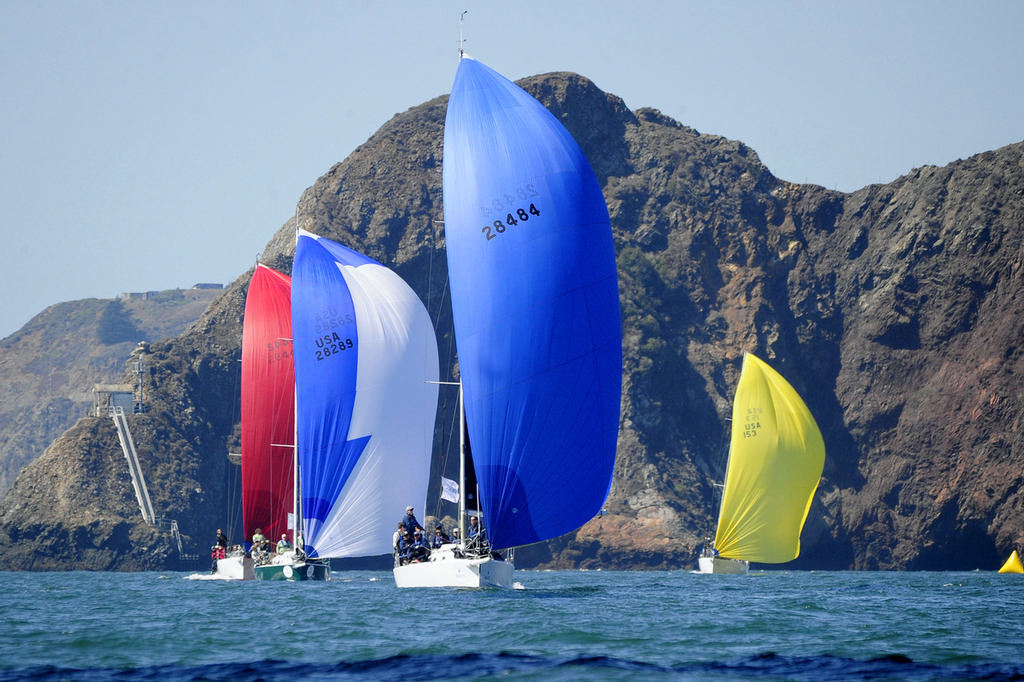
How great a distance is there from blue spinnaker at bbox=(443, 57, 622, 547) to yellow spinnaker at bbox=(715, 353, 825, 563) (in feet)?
90.6

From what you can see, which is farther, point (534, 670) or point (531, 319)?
point (531, 319)

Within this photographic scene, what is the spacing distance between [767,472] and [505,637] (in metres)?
35.2

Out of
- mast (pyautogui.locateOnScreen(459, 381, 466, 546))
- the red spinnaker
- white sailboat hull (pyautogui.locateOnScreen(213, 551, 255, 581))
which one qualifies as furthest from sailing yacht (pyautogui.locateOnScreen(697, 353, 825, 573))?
mast (pyautogui.locateOnScreen(459, 381, 466, 546))

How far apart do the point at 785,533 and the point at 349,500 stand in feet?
79.8

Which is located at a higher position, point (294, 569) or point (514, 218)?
point (514, 218)

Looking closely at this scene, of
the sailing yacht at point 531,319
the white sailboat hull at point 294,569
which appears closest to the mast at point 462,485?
the sailing yacht at point 531,319

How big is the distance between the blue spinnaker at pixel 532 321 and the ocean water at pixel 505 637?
290cm

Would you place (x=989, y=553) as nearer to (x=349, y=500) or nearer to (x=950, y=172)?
(x=950, y=172)

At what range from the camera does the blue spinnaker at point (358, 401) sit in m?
39.5

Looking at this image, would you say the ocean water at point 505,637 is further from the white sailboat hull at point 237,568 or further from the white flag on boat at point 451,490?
the white sailboat hull at point 237,568

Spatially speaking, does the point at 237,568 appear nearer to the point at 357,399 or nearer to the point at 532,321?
the point at 357,399

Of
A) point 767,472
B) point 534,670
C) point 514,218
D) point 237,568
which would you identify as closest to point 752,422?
point 767,472

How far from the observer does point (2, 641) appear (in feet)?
73.7

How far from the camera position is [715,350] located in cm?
9644
